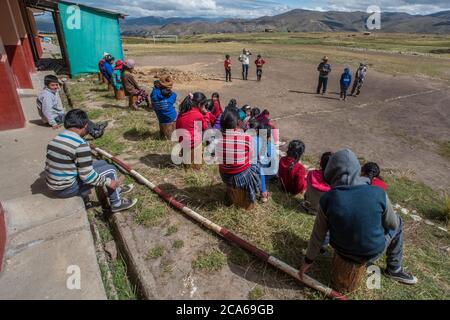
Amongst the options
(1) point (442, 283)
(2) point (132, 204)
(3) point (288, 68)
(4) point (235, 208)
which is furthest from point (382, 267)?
(3) point (288, 68)

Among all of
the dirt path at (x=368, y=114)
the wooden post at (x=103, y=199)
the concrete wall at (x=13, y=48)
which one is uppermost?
the concrete wall at (x=13, y=48)

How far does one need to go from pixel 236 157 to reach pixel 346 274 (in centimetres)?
197

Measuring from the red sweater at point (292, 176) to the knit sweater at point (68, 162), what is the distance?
127 inches

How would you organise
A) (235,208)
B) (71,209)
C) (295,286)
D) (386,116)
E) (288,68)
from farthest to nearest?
(288,68) → (386,116) → (235,208) → (71,209) → (295,286)

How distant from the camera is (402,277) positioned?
Answer: 3459 mm

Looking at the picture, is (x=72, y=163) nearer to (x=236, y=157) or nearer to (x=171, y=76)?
(x=236, y=157)

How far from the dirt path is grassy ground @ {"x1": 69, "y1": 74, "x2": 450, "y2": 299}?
1.48m

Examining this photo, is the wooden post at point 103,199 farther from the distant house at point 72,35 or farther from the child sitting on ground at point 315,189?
the distant house at point 72,35

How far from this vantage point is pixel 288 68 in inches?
892

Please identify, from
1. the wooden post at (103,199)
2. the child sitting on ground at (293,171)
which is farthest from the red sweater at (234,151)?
the wooden post at (103,199)

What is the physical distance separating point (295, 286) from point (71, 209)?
313 centimetres

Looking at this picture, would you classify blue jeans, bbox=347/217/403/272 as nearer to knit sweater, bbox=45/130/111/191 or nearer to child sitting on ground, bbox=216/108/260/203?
child sitting on ground, bbox=216/108/260/203

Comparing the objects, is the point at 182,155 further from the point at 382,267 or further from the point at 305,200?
the point at 382,267

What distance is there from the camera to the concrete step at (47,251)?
9.51 feet
